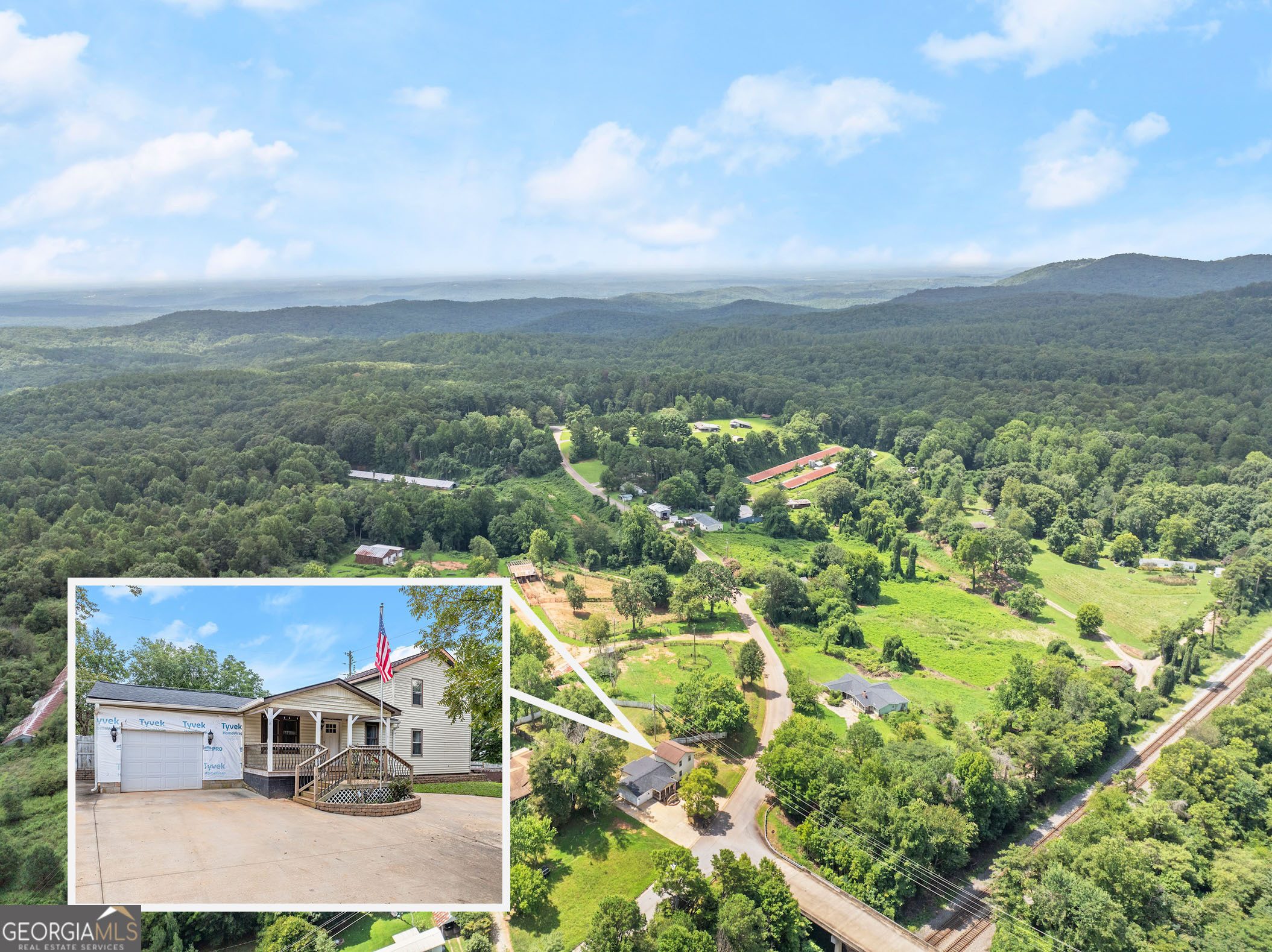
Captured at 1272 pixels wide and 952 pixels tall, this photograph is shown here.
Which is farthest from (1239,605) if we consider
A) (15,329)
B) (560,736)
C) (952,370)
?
(15,329)

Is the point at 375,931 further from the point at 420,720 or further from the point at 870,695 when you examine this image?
the point at 870,695

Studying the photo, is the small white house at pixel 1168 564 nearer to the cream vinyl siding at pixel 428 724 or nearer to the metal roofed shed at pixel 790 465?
the metal roofed shed at pixel 790 465

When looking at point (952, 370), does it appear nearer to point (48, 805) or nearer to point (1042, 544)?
point (1042, 544)

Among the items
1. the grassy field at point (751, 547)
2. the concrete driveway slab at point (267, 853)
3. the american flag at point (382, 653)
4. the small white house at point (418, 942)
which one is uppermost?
the american flag at point (382, 653)

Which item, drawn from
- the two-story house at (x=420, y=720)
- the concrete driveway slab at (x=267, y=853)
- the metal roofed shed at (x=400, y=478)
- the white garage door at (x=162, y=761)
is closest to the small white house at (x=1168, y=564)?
the metal roofed shed at (x=400, y=478)

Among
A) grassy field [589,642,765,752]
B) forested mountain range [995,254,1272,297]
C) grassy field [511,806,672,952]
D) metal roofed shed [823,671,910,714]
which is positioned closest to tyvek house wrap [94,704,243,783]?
Answer: grassy field [511,806,672,952]
